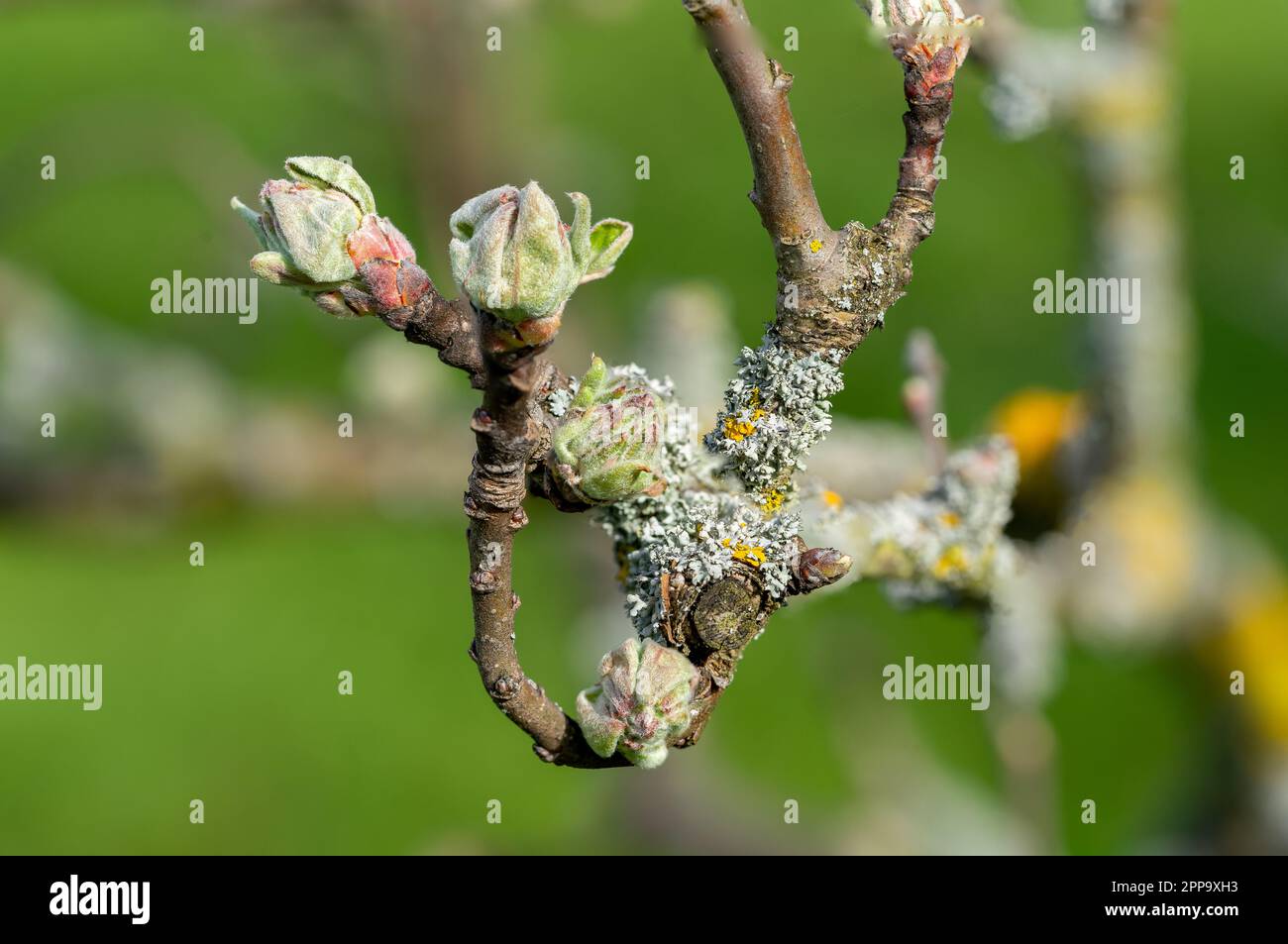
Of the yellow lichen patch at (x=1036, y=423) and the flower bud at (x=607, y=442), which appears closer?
the flower bud at (x=607, y=442)

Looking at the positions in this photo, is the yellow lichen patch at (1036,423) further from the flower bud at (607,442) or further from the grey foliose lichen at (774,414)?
the flower bud at (607,442)

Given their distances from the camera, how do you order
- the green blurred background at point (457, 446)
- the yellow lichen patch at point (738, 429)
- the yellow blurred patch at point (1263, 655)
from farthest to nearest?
1. the green blurred background at point (457, 446)
2. the yellow blurred patch at point (1263, 655)
3. the yellow lichen patch at point (738, 429)

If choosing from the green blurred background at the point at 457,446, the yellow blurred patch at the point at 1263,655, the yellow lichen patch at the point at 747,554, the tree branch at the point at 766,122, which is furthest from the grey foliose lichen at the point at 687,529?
the yellow blurred patch at the point at 1263,655

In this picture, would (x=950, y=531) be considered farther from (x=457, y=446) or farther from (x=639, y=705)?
(x=457, y=446)

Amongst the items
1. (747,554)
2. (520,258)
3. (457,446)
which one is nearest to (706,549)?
(747,554)
